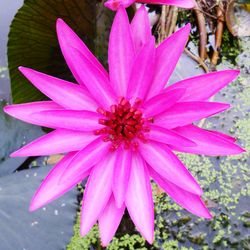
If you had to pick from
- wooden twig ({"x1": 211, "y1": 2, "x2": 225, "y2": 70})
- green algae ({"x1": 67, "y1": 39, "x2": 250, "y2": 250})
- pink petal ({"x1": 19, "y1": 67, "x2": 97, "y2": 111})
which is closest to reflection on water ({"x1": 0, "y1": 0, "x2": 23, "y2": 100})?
green algae ({"x1": 67, "y1": 39, "x2": 250, "y2": 250})

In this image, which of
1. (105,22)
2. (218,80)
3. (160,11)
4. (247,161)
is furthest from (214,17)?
(218,80)

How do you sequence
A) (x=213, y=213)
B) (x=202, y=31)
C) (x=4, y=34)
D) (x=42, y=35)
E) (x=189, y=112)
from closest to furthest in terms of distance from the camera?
(x=189, y=112), (x=42, y=35), (x=213, y=213), (x=4, y=34), (x=202, y=31)

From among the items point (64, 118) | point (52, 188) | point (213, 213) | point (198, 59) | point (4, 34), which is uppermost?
point (4, 34)

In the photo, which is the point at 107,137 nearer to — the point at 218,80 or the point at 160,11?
the point at 218,80

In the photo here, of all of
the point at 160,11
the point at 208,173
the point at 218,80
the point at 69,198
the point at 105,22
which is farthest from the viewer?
the point at 160,11

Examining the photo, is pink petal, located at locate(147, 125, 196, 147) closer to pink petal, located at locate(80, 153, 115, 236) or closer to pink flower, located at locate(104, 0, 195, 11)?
pink petal, located at locate(80, 153, 115, 236)

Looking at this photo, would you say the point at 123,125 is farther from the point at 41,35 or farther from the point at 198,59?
the point at 198,59

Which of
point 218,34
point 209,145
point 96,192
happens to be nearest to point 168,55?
point 209,145
